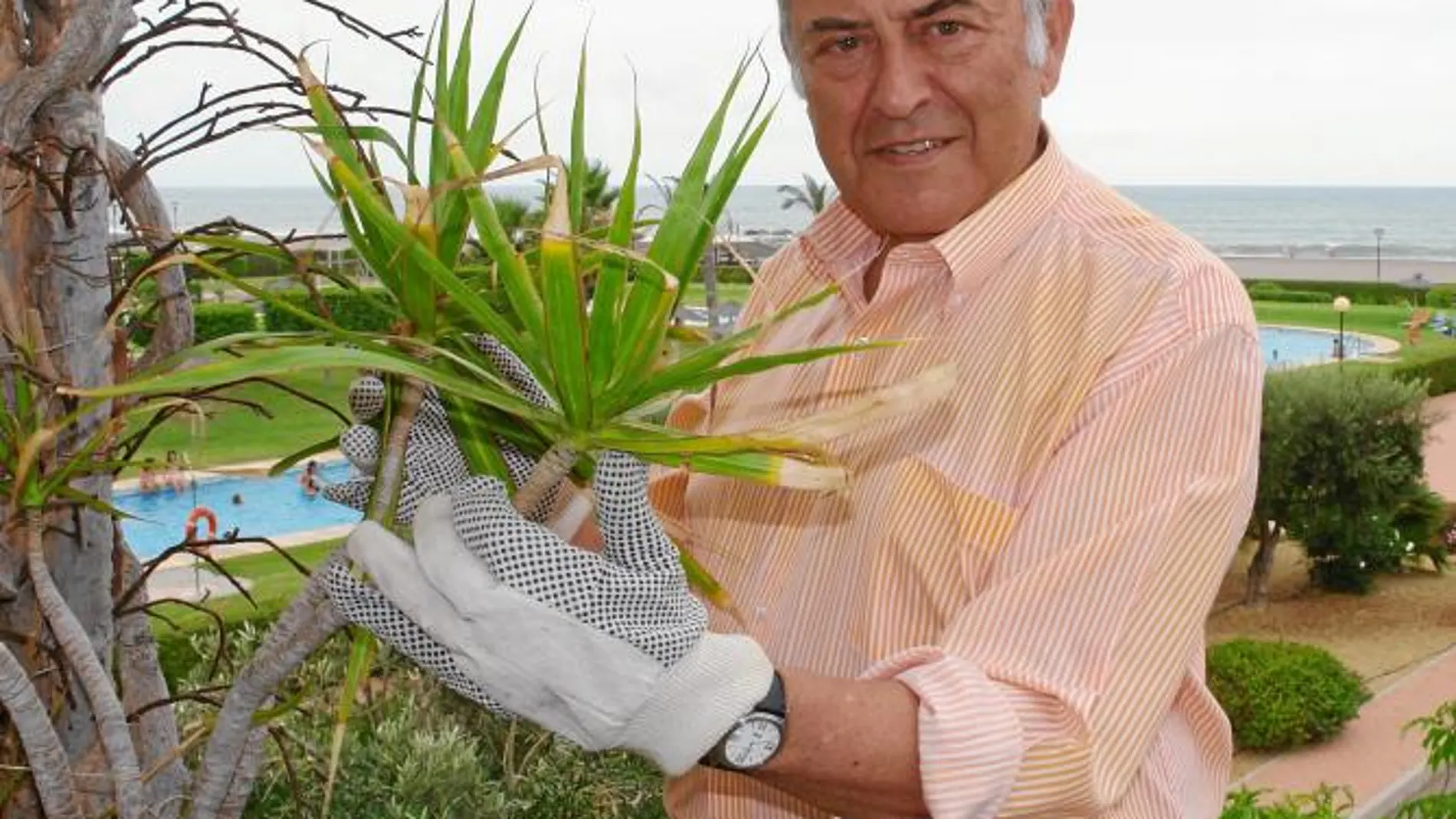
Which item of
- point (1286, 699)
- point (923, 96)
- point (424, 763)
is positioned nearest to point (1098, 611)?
point (923, 96)

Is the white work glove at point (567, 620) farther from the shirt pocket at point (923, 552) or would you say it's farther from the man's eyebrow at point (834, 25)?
the man's eyebrow at point (834, 25)

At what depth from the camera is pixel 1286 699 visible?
9.58 meters

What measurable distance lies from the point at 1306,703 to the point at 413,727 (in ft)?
19.0

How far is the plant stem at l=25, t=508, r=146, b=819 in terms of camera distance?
2.16 meters

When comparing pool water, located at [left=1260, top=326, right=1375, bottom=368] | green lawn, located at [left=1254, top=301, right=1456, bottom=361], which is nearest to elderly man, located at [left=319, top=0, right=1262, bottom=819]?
pool water, located at [left=1260, top=326, right=1375, bottom=368]

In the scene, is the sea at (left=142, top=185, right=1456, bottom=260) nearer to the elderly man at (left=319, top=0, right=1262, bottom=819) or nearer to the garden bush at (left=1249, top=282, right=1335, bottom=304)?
the garden bush at (left=1249, top=282, right=1335, bottom=304)

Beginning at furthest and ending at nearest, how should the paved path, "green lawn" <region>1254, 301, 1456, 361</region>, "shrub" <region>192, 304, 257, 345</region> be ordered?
1. "green lawn" <region>1254, 301, 1456, 361</region>
2. "shrub" <region>192, 304, 257, 345</region>
3. the paved path

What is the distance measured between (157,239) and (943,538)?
4.54 ft

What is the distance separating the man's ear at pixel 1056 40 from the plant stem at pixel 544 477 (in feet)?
3.33

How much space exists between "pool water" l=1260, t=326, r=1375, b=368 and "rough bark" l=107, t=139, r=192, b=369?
29.9 metres

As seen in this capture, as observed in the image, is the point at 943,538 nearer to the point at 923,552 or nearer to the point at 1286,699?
the point at 923,552

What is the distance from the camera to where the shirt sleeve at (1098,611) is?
1.83 m

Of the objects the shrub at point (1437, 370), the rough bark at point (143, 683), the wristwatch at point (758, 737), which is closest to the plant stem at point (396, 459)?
the wristwatch at point (758, 737)

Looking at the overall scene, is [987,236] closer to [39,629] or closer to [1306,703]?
[39,629]
